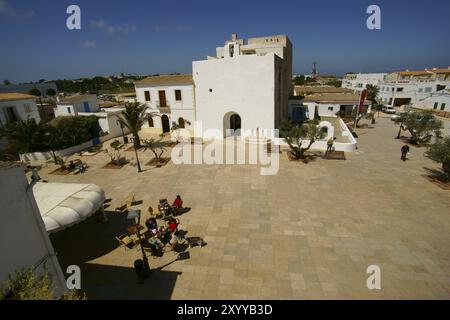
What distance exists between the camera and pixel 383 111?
1795 inches

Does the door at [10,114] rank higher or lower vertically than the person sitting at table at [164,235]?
higher

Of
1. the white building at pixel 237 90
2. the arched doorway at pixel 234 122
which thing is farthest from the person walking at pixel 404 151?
the arched doorway at pixel 234 122

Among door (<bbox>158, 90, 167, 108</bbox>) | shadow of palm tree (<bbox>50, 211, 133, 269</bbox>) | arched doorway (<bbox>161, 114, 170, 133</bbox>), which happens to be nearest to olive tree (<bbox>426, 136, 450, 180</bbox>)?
shadow of palm tree (<bbox>50, 211, 133, 269</bbox>)

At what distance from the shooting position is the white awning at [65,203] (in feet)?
27.7

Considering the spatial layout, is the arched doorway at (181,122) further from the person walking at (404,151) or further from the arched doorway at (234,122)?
the person walking at (404,151)

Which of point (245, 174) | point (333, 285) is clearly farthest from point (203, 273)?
point (245, 174)

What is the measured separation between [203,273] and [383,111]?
49906 mm

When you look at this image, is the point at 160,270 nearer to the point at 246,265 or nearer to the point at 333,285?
the point at 246,265

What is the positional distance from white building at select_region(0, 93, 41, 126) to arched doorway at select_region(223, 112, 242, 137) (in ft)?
70.8

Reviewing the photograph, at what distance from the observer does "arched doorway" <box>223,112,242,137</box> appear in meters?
25.5

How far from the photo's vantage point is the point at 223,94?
24172 millimetres

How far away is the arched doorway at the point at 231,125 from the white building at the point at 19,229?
20.2 m

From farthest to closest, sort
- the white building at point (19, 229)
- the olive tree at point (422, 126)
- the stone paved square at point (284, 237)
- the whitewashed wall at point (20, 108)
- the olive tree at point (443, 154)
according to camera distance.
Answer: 1. the whitewashed wall at point (20, 108)
2. the olive tree at point (422, 126)
3. the olive tree at point (443, 154)
4. the stone paved square at point (284, 237)
5. the white building at point (19, 229)

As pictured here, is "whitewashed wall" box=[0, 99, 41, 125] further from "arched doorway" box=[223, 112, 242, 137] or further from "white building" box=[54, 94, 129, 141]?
"arched doorway" box=[223, 112, 242, 137]
